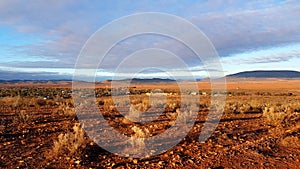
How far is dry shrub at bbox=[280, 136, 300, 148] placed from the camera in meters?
7.22

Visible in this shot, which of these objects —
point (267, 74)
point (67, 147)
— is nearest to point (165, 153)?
point (67, 147)

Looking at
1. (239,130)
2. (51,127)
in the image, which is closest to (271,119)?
(239,130)

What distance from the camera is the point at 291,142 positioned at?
7.32 meters

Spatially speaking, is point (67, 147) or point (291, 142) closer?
point (67, 147)

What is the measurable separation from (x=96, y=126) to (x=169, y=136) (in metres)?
2.91

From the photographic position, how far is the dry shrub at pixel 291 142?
7.22 metres

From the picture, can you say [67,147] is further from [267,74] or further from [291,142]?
[267,74]

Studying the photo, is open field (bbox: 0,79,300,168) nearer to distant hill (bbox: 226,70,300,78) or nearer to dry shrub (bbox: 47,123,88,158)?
dry shrub (bbox: 47,123,88,158)

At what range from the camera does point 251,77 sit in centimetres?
17925

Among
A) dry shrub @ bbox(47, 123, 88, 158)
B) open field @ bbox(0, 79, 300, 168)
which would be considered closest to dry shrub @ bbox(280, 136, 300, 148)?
open field @ bbox(0, 79, 300, 168)

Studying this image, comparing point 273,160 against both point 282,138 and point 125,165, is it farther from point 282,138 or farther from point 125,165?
point 125,165

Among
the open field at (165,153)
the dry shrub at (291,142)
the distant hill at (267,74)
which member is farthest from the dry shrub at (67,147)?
the distant hill at (267,74)

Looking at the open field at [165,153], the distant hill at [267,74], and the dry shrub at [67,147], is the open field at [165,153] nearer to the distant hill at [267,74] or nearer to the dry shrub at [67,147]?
the dry shrub at [67,147]

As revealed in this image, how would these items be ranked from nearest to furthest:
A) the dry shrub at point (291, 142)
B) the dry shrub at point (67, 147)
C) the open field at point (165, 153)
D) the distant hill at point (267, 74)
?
1. the open field at point (165, 153)
2. the dry shrub at point (67, 147)
3. the dry shrub at point (291, 142)
4. the distant hill at point (267, 74)
